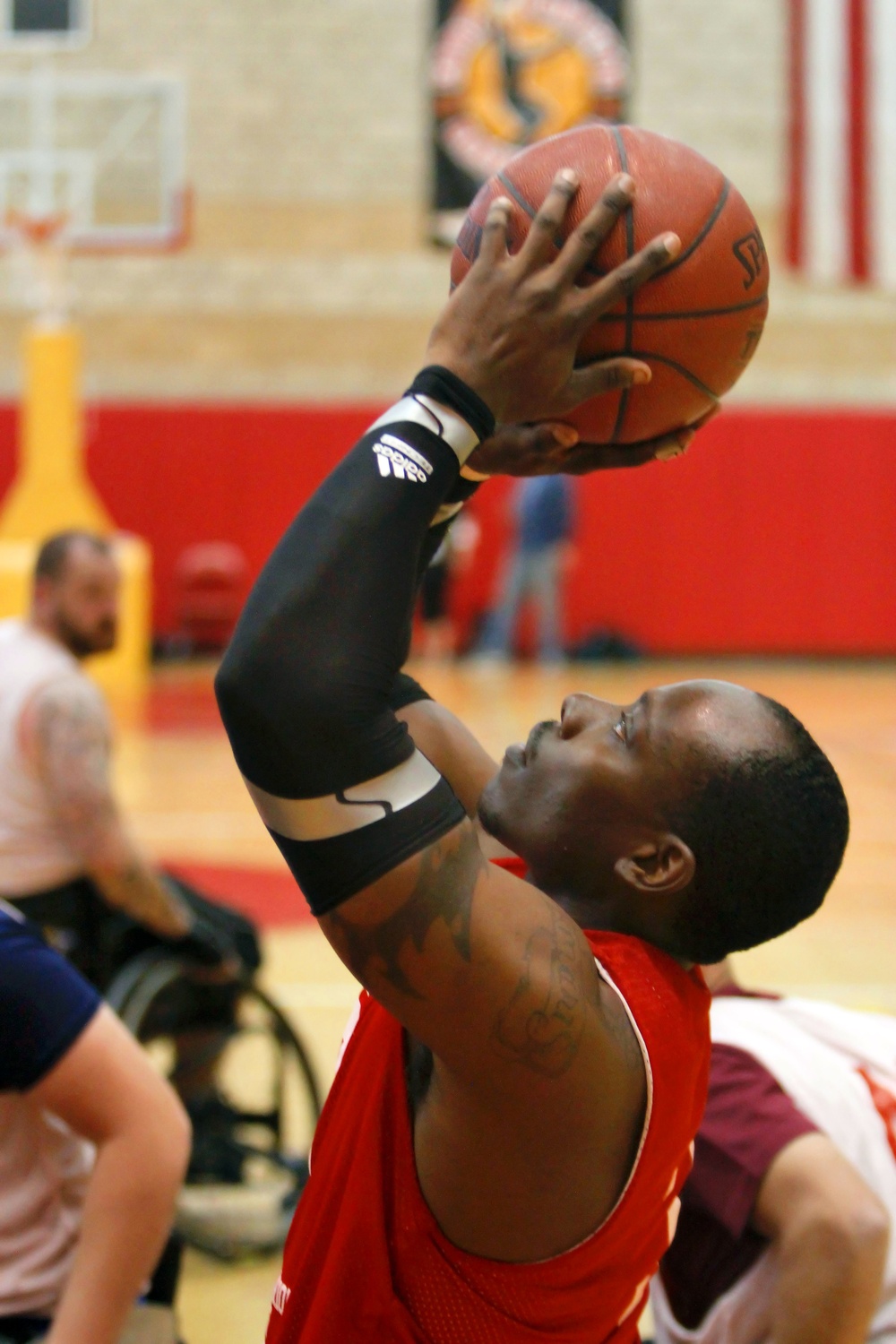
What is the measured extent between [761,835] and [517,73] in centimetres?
1303

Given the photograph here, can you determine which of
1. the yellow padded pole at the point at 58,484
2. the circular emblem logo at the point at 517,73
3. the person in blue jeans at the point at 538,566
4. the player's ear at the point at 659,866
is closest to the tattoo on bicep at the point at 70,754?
the player's ear at the point at 659,866

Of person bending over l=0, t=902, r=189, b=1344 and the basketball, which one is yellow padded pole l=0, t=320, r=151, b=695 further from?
the basketball

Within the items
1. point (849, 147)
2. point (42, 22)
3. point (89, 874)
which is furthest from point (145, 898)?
point (42, 22)

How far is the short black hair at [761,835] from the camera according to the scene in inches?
53.2

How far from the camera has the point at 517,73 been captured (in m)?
13.2

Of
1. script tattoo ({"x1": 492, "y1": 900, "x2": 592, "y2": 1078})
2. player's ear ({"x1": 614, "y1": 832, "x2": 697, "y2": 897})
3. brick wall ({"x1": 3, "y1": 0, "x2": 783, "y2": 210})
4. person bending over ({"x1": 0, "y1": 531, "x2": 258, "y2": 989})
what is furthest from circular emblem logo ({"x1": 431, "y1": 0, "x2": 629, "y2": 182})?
script tattoo ({"x1": 492, "y1": 900, "x2": 592, "y2": 1078})

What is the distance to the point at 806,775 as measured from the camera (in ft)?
4.47

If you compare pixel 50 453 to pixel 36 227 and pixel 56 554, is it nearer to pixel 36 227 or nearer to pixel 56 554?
pixel 36 227

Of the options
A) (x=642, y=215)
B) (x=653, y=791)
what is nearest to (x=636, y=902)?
(x=653, y=791)

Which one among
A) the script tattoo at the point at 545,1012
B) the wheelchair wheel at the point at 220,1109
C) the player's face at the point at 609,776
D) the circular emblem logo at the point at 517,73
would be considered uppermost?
the circular emblem logo at the point at 517,73

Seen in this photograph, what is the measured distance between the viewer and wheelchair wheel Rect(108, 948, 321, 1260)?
339cm

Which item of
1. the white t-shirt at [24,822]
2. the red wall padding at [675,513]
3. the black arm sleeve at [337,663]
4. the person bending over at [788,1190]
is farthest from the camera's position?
the red wall padding at [675,513]

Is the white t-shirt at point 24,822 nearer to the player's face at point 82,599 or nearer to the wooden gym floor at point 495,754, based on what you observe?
the player's face at point 82,599

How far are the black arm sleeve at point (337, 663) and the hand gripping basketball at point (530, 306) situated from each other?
12 cm
